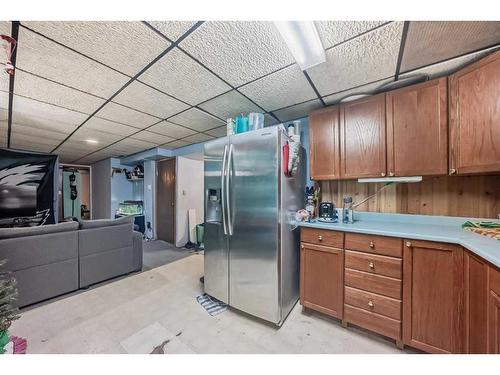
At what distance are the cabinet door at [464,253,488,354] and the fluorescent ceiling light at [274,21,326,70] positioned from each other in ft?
5.04

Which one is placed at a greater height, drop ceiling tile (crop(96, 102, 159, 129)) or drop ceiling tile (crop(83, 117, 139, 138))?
A: drop ceiling tile (crop(96, 102, 159, 129))

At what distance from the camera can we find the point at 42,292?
200 centimetres

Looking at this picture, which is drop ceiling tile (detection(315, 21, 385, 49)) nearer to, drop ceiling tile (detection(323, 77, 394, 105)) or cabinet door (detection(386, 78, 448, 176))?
drop ceiling tile (detection(323, 77, 394, 105))

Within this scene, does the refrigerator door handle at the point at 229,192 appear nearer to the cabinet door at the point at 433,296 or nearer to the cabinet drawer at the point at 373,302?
the cabinet drawer at the point at 373,302

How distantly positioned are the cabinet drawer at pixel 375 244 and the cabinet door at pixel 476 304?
1.11 ft

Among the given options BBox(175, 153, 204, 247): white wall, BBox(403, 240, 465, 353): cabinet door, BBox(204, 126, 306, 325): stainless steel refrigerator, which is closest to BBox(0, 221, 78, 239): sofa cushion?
BBox(204, 126, 306, 325): stainless steel refrigerator

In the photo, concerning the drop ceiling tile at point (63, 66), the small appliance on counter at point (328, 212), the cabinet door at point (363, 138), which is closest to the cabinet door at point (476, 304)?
the cabinet door at point (363, 138)

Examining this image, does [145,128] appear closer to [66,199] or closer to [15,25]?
[15,25]

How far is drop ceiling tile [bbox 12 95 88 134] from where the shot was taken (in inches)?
78.8

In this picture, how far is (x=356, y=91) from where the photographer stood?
5.75 ft

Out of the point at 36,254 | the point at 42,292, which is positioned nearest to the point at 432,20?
the point at 36,254

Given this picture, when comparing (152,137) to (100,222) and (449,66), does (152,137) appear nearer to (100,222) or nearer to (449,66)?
(100,222)

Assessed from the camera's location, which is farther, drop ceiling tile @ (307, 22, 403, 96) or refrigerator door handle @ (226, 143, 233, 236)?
refrigerator door handle @ (226, 143, 233, 236)

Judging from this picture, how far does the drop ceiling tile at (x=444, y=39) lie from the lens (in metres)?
1.03
